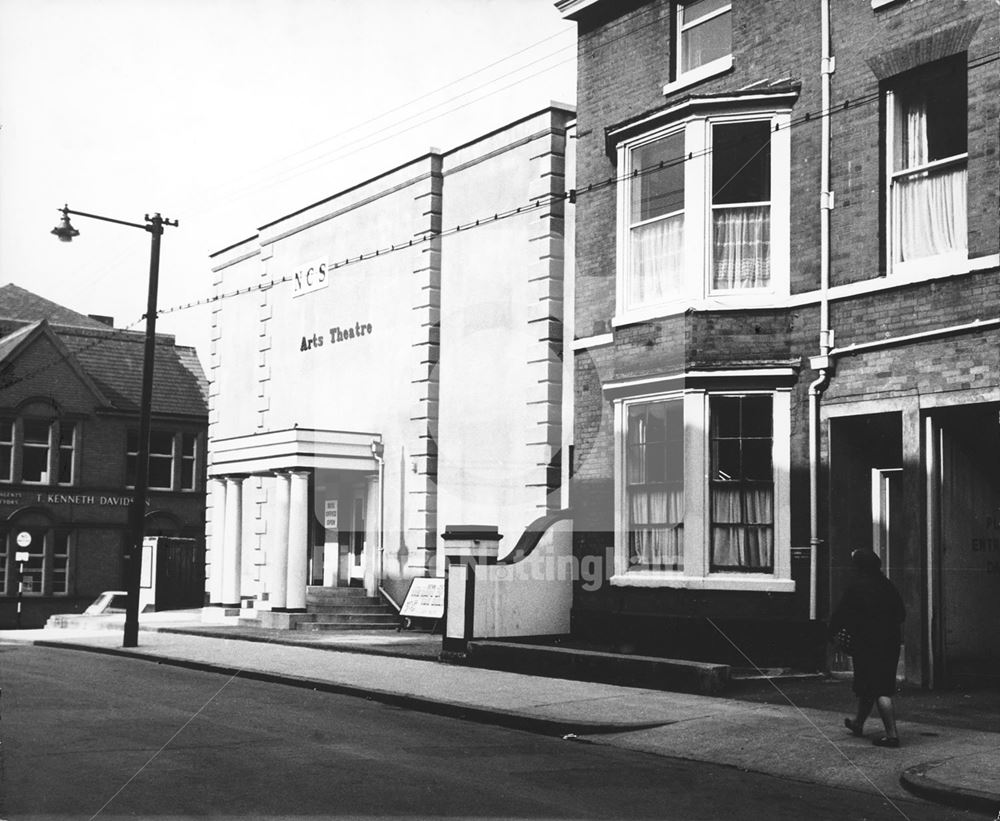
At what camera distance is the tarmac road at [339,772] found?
8.02 m

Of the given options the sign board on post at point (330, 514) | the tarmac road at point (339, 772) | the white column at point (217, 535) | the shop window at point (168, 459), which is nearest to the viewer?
the tarmac road at point (339, 772)

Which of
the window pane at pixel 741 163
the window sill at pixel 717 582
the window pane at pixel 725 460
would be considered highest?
the window pane at pixel 741 163

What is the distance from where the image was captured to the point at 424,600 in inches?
916

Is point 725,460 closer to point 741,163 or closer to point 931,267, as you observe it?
point 931,267

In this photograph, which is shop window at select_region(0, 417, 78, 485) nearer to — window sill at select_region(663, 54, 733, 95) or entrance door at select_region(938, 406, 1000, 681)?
window sill at select_region(663, 54, 733, 95)

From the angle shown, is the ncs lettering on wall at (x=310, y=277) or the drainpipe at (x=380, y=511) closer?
the drainpipe at (x=380, y=511)

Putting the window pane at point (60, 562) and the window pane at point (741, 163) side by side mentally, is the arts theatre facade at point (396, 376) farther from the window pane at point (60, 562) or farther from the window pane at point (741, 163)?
the window pane at point (60, 562)

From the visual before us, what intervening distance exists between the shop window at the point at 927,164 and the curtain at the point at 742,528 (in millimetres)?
3363

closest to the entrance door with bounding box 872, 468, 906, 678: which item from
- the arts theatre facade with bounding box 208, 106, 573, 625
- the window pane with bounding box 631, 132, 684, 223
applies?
the window pane with bounding box 631, 132, 684, 223

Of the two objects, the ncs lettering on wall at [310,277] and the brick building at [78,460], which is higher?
the ncs lettering on wall at [310,277]

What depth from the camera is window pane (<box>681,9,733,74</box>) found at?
1691cm

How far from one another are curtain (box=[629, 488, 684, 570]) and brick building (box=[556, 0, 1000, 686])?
3 cm

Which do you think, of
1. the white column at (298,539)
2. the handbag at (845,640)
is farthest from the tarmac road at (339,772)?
the white column at (298,539)

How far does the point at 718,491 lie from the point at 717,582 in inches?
45.7
